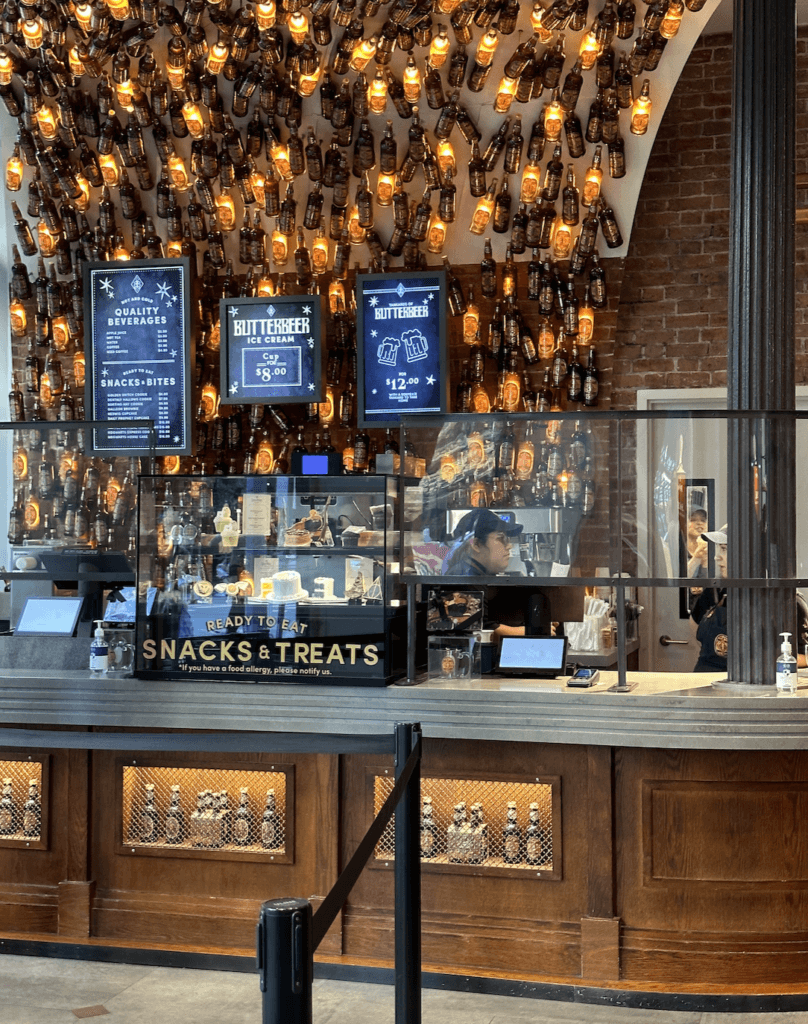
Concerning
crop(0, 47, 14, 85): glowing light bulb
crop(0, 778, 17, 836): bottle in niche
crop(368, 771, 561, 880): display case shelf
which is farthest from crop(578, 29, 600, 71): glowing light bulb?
crop(0, 778, 17, 836): bottle in niche

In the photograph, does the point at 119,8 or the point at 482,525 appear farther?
the point at 119,8

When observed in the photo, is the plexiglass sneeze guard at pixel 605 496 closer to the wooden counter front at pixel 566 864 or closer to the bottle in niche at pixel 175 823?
the wooden counter front at pixel 566 864

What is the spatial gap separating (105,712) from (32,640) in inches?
19.0

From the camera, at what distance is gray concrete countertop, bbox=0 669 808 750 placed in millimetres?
3494

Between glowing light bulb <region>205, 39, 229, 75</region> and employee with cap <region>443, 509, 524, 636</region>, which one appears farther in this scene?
glowing light bulb <region>205, 39, 229, 75</region>

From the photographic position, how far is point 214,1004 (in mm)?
3578

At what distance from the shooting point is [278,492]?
3.89 meters

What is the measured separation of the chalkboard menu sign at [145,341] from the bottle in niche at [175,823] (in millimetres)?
2804

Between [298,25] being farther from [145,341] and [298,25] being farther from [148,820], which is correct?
[148,820]

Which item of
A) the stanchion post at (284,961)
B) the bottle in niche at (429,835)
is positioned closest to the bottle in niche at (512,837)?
the bottle in niche at (429,835)

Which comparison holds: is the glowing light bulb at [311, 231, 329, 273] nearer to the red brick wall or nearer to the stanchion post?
the red brick wall

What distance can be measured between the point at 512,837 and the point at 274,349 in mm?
3503

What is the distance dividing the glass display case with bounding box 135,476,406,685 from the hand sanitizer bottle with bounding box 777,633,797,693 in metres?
1.25

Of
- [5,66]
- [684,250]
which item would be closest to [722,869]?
[684,250]
